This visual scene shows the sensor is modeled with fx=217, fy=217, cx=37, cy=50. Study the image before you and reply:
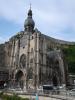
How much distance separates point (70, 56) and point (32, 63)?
67.5 feet

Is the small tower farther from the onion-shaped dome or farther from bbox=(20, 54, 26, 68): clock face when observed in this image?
bbox=(20, 54, 26, 68): clock face

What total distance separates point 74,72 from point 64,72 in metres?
6.10

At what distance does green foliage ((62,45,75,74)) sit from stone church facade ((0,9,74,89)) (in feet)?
13.4

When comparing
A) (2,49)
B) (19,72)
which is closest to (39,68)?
(19,72)

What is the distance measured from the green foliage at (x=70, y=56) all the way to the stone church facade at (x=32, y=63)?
161 inches

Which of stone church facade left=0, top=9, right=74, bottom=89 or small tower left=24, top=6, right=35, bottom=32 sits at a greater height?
small tower left=24, top=6, right=35, bottom=32

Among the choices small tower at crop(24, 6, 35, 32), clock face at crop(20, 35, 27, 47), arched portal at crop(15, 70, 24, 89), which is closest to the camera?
arched portal at crop(15, 70, 24, 89)

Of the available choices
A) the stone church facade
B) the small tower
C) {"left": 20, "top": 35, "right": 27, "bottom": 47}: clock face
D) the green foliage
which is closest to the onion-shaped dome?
the small tower

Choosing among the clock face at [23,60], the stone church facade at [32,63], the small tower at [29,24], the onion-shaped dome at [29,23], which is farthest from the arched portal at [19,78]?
the onion-shaped dome at [29,23]

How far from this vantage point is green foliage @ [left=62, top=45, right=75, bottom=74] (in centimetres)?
6957

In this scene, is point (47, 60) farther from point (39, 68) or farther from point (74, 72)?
point (74, 72)

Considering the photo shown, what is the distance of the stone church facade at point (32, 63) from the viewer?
58062mm

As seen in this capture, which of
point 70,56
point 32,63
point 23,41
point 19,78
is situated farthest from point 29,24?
point 19,78

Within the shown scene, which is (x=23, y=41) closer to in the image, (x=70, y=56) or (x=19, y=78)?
(x=19, y=78)
